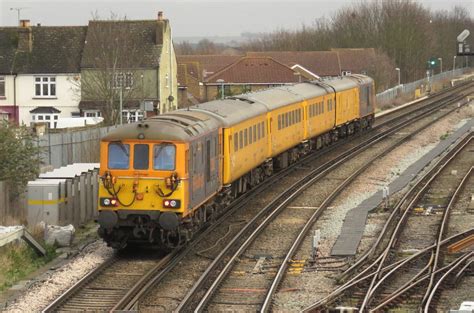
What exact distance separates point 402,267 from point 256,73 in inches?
2807

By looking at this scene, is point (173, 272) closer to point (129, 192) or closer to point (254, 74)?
point (129, 192)

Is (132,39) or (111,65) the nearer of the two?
(111,65)

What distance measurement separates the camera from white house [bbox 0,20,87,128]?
5628 cm

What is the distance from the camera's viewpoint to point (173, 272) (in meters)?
18.3

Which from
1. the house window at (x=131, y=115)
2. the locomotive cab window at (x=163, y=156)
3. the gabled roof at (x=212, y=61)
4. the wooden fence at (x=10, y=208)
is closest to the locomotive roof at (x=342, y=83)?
the house window at (x=131, y=115)

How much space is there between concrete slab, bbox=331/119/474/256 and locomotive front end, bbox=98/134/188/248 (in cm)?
338

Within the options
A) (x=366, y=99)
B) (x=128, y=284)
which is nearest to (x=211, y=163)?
(x=128, y=284)

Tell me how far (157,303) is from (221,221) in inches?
286

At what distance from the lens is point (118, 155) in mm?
19078

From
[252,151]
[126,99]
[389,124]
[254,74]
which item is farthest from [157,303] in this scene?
[254,74]

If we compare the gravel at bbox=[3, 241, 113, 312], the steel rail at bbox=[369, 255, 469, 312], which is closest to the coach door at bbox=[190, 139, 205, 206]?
the gravel at bbox=[3, 241, 113, 312]

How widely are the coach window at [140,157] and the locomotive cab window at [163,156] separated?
16 centimetres

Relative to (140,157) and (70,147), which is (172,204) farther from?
(70,147)

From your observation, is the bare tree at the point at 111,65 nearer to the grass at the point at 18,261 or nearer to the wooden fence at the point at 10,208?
the wooden fence at the point at 10,208
